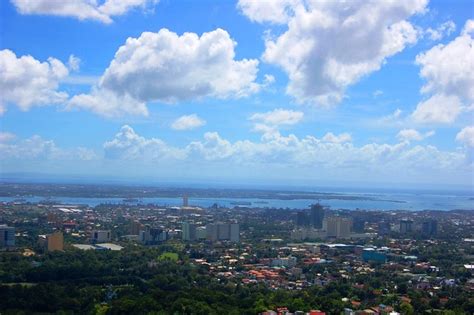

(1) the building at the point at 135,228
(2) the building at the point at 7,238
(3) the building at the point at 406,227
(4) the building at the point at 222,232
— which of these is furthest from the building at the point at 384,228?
(2) the building at the point at 7,238

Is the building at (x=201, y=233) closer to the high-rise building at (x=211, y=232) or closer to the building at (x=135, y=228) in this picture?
the high-rise building at (x=211, y=232)

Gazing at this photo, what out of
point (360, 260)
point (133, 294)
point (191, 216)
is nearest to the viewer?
point (133, 294)

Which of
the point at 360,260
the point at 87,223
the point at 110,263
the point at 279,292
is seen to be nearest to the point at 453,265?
the point at 360,260

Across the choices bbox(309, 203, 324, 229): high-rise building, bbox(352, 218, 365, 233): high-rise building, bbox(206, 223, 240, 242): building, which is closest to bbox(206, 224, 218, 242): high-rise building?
bbox(206, 223, 240, 242): building

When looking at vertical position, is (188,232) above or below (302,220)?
below

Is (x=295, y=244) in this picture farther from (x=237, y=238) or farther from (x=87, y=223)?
(x=87, y=223)

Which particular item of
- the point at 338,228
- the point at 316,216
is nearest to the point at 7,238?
the point at 338,228

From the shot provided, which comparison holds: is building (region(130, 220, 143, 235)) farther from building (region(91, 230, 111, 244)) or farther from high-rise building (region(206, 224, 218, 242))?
high-rise building (region(206, 224, 218, 242))

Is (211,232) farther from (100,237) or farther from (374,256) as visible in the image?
(374,256)
